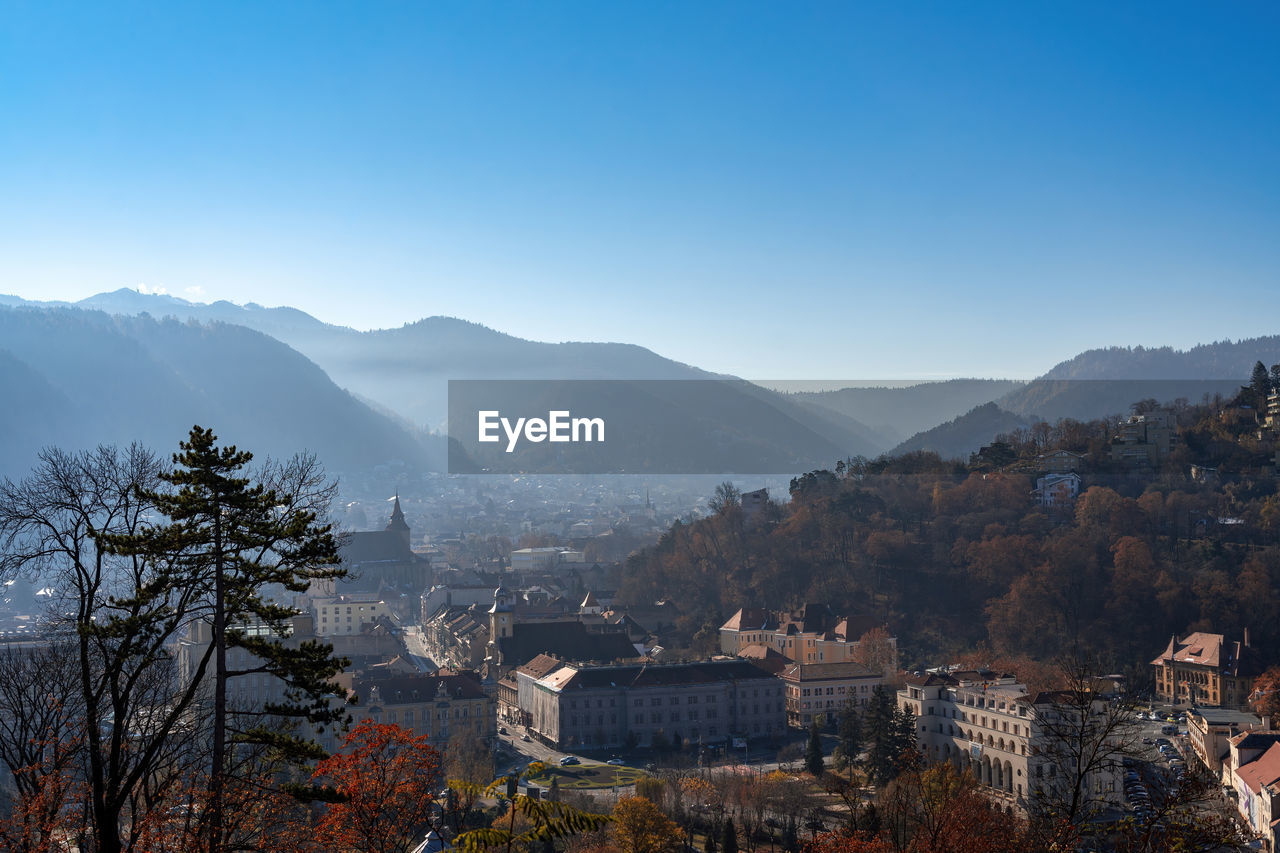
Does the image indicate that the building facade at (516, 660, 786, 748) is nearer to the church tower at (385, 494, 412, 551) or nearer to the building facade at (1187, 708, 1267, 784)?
the building facade at (1187, 708, 1267, 784)

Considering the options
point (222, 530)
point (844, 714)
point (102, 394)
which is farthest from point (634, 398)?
point (222, 530)

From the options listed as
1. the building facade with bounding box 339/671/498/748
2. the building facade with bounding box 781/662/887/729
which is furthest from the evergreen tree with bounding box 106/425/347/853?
the building facade with bounding box 781/662/887/729

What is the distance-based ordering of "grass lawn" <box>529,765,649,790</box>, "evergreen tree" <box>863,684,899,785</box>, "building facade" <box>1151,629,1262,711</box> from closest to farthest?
1. "evergreen tree" <box>863,684,899,785</box>
2. "grass lawn" <box>529,765,649,790</box>
3. "building facade" <box>1151,629,1262,711</box>

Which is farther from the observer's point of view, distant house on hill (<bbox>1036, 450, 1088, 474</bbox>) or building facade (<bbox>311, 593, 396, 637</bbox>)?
building facade (<bbox>311, 593, 396, 637</bbox>)

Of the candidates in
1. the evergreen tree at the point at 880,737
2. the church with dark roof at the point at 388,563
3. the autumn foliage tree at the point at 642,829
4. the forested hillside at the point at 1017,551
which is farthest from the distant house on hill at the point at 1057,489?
the church with dark roof at the point at 388,563

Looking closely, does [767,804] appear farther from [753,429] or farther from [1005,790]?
[753,429]

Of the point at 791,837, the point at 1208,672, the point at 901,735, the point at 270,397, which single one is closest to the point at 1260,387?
the point at 1208,672
